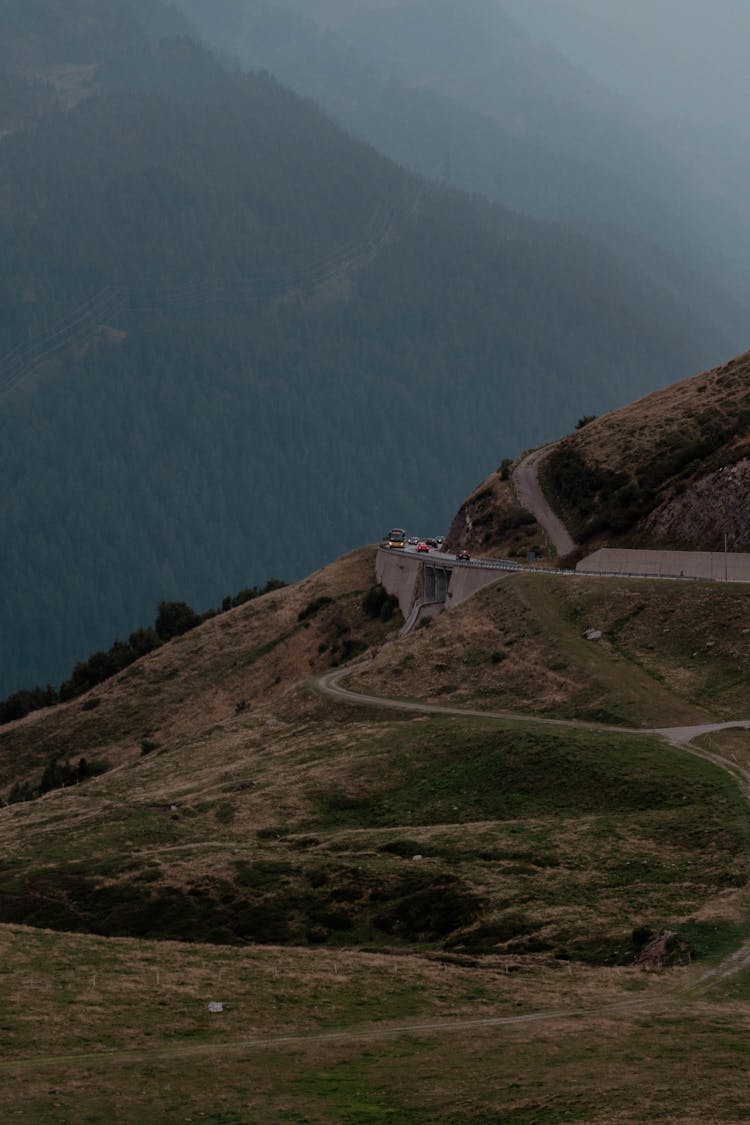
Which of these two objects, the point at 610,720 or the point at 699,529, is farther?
the point at 699,529

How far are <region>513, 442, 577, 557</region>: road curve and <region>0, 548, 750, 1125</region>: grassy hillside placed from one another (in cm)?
1751

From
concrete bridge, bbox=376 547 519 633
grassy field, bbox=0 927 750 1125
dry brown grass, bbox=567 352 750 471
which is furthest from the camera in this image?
dry brown grass, bbox=567 352 750 471

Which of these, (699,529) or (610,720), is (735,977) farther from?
(699,529)

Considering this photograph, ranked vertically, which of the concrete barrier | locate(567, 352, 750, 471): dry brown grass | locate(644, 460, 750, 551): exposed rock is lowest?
the concrete barrier

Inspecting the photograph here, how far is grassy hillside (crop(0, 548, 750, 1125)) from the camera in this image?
36094 millimetres

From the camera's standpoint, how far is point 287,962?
165 ft

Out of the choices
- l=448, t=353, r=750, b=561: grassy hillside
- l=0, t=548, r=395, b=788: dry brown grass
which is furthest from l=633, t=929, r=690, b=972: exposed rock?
l=0, t=548, r=395, b=788: dry brown grass

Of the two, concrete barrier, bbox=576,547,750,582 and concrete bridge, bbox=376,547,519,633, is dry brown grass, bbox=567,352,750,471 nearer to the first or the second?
concrete barrier, bbox=576,547,750,582

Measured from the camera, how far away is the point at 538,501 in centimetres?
13225

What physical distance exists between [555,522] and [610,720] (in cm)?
4935

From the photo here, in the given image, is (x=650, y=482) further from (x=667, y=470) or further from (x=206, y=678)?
(x=206, y=678)

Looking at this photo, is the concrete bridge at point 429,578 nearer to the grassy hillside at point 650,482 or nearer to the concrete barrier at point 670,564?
the concrete barrier at point 670,564

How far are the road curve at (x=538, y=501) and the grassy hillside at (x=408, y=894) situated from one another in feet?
57.4

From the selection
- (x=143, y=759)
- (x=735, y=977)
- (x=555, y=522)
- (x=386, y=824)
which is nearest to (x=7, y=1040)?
(x=735, y=977)
